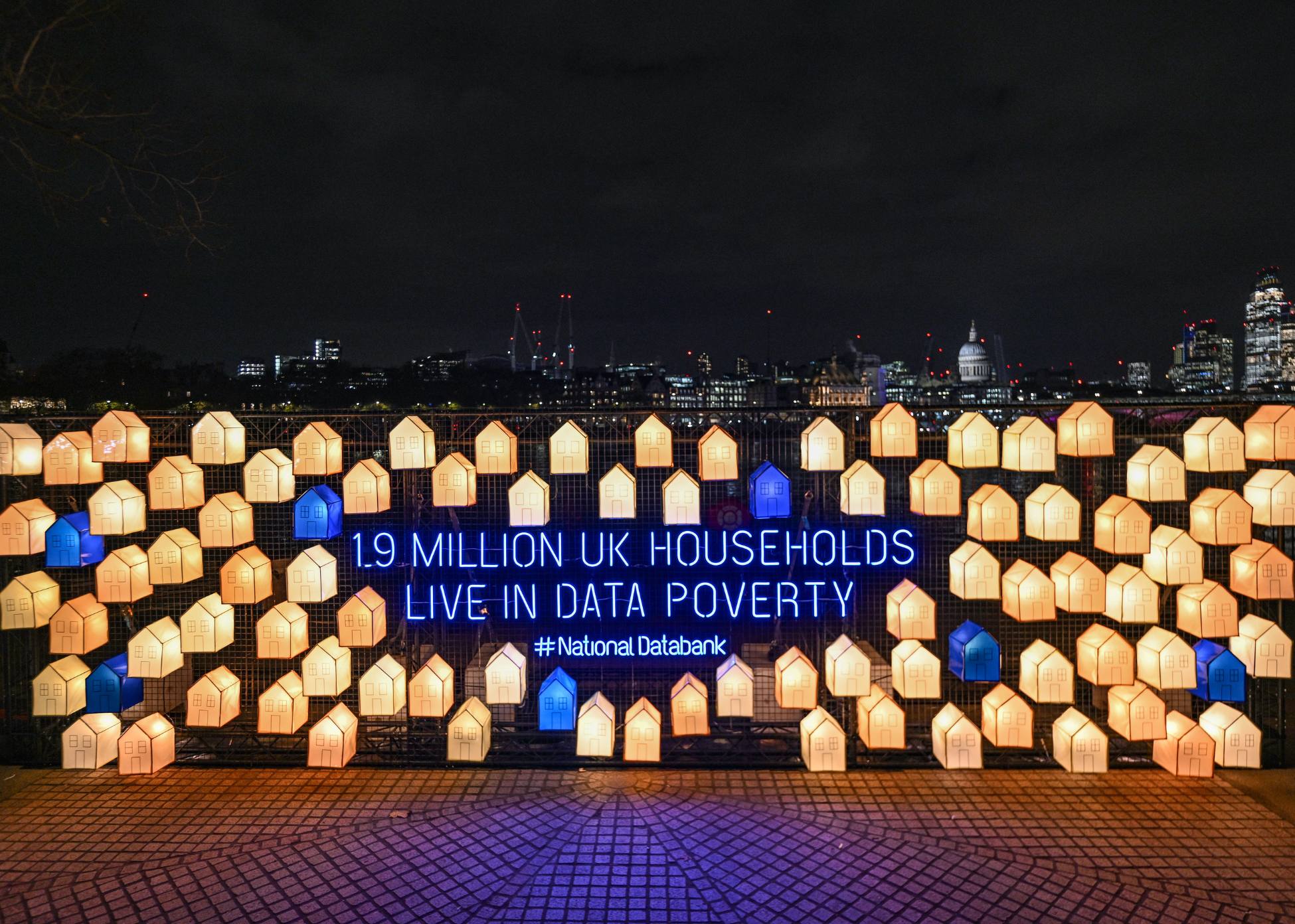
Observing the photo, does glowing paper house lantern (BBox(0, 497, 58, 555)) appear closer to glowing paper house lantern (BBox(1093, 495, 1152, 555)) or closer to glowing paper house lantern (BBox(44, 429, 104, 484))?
glowing paper house lantern (BBox(44, 429, 104, 484))

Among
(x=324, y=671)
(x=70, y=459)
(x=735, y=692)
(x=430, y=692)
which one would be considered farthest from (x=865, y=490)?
(x=70, y=459)

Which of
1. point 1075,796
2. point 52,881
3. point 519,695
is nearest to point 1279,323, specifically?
point 1075,796

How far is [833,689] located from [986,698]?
1211mm

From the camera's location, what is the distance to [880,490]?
17.5 ft

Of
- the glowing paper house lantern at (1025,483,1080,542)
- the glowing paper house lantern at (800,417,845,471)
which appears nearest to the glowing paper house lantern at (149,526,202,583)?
the glowing paper house lantern at (800,417,845,471)

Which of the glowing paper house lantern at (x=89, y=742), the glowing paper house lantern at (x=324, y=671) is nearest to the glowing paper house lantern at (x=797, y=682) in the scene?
the glowing paper house lantern at (x=324, y=671)

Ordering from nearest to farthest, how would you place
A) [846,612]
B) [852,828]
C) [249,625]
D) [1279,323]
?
[852,828]
[846,612]
[249,625]
[1279,323]

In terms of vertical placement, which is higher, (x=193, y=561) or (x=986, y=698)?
(x=193, y=561)

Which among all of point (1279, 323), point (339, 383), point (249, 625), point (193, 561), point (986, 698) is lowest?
point (986, 698)

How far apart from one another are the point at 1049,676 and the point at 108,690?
7086mm

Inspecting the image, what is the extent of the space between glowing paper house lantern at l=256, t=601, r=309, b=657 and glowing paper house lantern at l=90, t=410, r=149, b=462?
1.59m

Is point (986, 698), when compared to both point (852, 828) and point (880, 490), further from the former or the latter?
point (880, 490)

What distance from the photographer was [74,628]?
5.34 metres

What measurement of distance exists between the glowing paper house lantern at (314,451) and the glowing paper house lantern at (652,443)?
2.40 m
